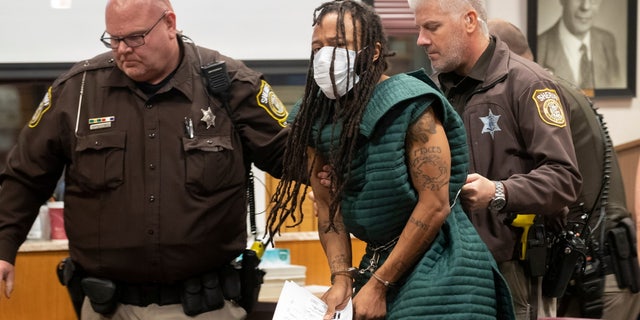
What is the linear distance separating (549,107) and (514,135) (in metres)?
0.12

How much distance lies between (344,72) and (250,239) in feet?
6.58

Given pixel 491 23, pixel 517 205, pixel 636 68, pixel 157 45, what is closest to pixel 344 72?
pixel 517 205

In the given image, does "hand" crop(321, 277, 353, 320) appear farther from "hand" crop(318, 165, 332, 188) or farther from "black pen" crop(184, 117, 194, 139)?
"black pen" crop(184, 117, 194, 139)

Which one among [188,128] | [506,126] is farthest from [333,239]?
[188,128]

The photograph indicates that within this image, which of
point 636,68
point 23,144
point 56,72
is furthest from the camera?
point 636,68

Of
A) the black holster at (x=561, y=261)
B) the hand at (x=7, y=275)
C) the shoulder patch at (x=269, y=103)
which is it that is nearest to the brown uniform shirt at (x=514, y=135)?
the black holster at (x=561, y=261)

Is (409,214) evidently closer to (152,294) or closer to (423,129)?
(423,129)

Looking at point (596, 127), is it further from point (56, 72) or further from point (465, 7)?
point (56, 72)

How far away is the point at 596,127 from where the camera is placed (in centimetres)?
318

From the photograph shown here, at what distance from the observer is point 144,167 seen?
2965mm

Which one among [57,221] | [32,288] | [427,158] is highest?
[427,158]

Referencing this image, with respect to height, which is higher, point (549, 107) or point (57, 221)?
point (549, 107)

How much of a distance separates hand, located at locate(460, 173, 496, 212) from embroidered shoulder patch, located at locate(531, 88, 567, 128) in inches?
13.0

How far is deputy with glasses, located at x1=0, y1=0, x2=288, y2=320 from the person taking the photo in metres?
2.95
